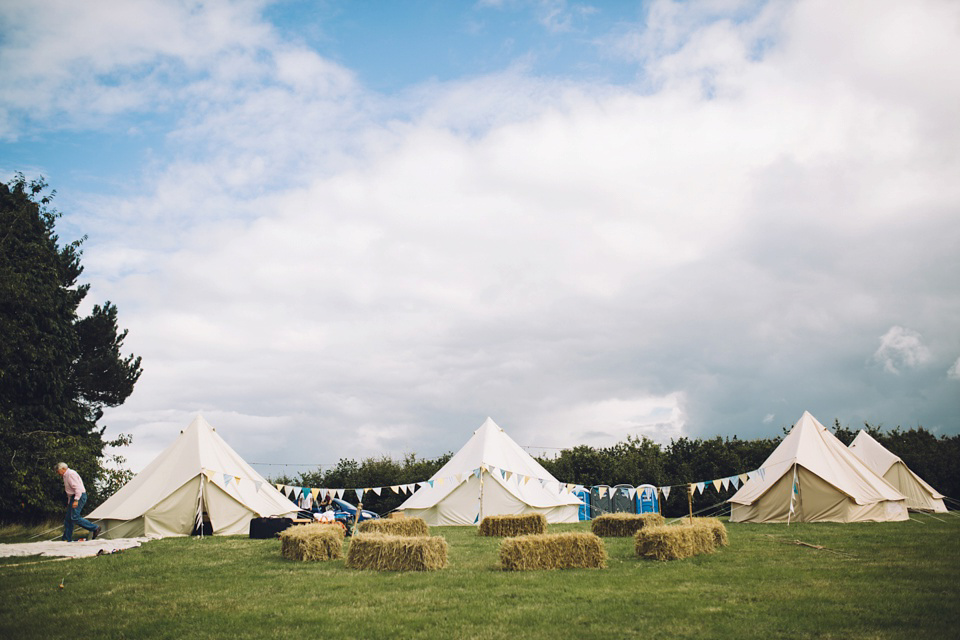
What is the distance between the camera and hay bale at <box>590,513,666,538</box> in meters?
13.1

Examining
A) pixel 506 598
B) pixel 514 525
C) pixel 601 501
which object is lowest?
pixel 601 501

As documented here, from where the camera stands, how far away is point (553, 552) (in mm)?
8266

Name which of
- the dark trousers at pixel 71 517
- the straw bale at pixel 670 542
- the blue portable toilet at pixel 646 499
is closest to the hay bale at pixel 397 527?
the straw bale at pixel 670 542

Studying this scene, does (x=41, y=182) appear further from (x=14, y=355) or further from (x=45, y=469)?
(x=45, y=469)

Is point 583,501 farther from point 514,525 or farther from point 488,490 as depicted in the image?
point 514,525

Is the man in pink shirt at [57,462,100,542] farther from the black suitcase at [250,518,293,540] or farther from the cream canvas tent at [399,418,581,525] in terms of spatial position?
the cream canvas tent at [399,418,581,525]

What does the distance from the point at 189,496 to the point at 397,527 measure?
287 inches

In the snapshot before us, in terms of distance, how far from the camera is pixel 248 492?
17.3m

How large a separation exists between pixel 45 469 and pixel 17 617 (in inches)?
626

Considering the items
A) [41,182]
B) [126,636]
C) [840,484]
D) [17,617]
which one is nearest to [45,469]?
[41,182]

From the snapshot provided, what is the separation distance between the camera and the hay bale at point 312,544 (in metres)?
9.55

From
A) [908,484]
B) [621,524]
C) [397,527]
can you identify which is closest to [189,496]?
[397,527]

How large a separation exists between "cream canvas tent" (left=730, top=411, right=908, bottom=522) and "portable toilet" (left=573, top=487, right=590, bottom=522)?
560 cm

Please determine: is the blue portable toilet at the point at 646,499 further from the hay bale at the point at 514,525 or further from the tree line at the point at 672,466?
the hay bale at the point at 514,525
